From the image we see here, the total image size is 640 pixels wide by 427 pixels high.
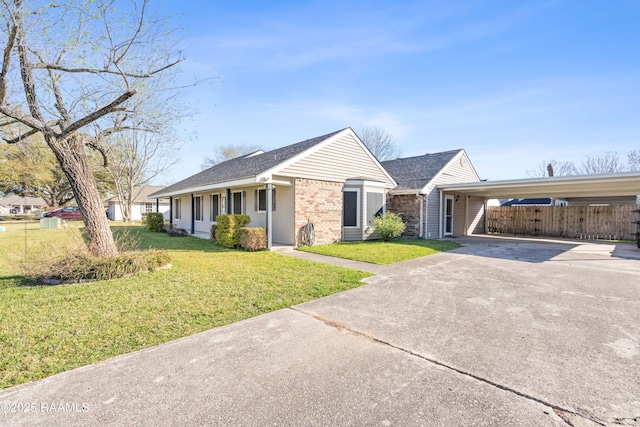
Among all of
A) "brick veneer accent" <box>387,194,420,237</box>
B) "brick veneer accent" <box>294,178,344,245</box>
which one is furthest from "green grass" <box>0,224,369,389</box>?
"brick veneer accent" <box>387,194,420,237</box>

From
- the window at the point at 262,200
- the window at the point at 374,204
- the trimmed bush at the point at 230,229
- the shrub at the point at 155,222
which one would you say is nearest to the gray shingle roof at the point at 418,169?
the window at the point at 374,204

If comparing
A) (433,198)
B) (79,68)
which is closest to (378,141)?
(433,198)

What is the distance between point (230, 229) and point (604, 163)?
44.1 meters

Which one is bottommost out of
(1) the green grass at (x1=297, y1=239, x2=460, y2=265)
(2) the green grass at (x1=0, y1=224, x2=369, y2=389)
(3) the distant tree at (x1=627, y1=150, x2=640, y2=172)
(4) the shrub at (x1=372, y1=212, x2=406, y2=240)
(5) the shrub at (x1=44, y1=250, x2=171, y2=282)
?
(2) the green grass at (x1=0, y1=224, x2=369, y2=389)

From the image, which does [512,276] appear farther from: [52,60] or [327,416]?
[52,60]

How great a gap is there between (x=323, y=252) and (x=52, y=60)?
27.6ft

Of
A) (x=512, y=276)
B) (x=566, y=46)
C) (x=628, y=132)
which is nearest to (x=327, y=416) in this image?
(x=512, y=276)

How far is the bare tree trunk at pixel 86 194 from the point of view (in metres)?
6.83

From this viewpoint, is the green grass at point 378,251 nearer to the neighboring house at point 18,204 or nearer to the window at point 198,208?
the window at point 198,208

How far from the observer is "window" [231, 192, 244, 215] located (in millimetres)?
14156

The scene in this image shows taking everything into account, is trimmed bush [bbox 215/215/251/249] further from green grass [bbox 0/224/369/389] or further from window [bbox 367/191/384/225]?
window [bbox 367/191/384/225]

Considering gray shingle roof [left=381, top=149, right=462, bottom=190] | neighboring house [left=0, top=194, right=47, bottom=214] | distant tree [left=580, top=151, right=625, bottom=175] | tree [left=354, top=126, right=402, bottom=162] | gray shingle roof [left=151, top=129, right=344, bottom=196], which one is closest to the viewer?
gray shingle roof [left=151, top=129, right=344, bottom=196]

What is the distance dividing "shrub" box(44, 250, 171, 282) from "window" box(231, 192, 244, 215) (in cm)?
727

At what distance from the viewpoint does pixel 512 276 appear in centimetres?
700
